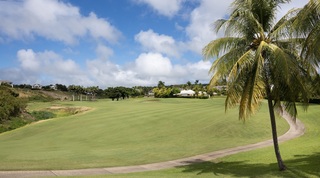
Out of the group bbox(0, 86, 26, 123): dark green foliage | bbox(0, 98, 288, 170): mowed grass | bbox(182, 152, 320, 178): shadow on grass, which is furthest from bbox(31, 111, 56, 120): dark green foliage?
bbox(182, 152, 320, 178): shadow on grass

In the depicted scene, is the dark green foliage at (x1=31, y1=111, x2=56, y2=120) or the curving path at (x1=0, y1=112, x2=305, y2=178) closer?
the curving path at (x1=0, y1=112, x2=305, y2=178)

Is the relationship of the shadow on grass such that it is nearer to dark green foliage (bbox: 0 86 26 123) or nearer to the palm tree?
the palm tree

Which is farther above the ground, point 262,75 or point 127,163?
point 262,75

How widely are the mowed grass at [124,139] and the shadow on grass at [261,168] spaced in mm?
4041

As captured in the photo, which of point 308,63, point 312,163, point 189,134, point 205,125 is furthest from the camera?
point 205,125

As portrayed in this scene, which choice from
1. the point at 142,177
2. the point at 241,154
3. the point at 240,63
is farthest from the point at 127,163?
the point at 240,63

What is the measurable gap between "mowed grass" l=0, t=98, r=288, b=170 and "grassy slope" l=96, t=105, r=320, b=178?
357 cm

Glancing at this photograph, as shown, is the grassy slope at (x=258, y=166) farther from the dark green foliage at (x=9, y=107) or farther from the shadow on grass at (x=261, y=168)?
the dark green foliage at (x=9, y=107)

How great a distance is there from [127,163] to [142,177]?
18.8 feet

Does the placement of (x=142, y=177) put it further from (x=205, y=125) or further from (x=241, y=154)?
(x=205, y=125)

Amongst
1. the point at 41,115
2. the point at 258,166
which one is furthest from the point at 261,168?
the point at 41,115

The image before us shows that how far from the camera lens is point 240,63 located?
14102 mm

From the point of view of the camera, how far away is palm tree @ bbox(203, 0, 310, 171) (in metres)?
13.9

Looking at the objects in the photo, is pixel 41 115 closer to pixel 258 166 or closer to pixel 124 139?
pixel 124 139
